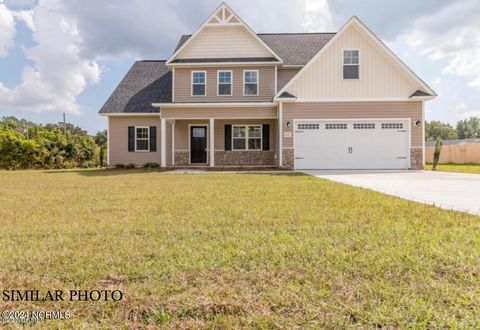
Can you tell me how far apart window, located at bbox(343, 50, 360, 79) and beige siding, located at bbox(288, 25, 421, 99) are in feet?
0.58

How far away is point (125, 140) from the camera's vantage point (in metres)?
16.7

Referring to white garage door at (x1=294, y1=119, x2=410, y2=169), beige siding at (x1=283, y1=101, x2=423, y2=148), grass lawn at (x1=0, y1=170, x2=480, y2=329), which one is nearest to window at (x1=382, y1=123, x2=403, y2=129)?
white garage door at (x1=294, y1=119, x2=410, y2=169)

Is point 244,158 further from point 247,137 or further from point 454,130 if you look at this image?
point 454,130

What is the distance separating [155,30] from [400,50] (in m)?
14.5

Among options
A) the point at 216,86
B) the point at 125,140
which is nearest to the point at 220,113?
the point at 216,86

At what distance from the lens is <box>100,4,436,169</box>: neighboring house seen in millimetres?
13445

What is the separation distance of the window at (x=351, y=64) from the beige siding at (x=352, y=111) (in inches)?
52.7

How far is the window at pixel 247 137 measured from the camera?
53.0 feet

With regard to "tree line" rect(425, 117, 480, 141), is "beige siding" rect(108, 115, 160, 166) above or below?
below

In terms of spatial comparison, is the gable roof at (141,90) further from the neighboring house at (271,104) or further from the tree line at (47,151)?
the tree line at (47,151)

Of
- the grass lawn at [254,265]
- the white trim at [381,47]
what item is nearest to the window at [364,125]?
the white trim at [381,47]

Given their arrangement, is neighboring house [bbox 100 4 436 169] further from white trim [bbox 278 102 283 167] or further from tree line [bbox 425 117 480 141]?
tree line [bbox 425 117 480 141]

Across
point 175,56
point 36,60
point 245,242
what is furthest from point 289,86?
point 36,60

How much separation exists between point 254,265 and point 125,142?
15.9 m
